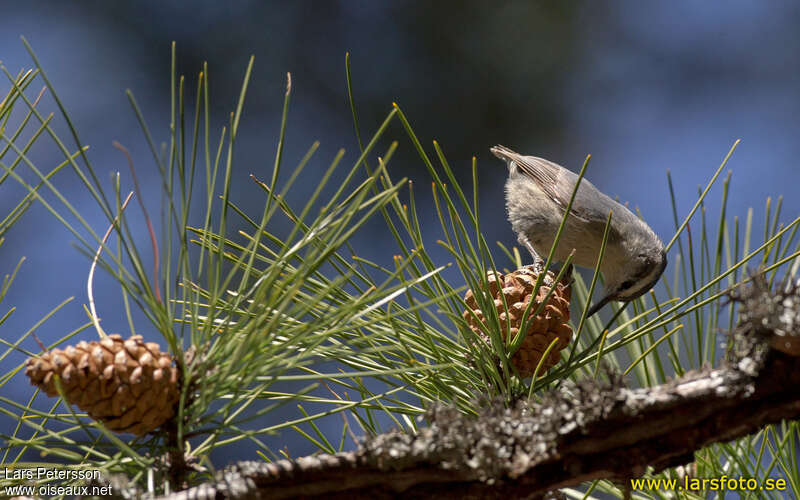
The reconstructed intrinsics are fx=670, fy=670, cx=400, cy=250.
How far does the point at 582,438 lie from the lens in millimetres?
866

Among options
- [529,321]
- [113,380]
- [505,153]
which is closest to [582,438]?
[529,321]

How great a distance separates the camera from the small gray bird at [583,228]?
7.32ft

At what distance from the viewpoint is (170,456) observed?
0.96 metres

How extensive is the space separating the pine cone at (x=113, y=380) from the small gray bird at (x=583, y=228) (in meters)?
1.53

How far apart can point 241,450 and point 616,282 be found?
241 centimetres

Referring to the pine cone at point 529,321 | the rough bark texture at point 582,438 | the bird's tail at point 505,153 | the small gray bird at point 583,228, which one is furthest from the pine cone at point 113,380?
the bird's tail at point 505,153

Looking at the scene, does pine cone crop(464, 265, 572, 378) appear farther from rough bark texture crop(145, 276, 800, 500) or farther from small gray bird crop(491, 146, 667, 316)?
small gray bird crop(491, 146, 667, 316)

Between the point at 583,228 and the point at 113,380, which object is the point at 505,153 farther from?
the point at 113,380

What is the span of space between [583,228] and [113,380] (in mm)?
1927

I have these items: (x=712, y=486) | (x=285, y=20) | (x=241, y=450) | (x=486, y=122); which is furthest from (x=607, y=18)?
(x=712, y=486)

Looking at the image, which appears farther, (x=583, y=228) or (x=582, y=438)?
(x=583, y=228)

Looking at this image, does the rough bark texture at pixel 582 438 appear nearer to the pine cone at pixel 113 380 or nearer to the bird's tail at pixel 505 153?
the pine cone at pixel 113 380

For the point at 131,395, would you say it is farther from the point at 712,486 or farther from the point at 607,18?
the point at 607,18

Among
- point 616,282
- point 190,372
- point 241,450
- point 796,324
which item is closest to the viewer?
point 796,324
